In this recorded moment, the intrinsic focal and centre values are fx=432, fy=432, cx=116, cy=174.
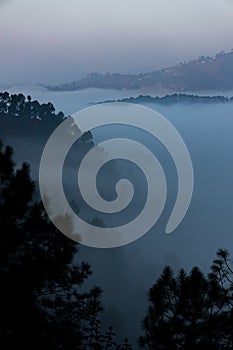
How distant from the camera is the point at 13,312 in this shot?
8.11 meters

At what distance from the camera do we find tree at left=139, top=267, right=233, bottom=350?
26.0 ft

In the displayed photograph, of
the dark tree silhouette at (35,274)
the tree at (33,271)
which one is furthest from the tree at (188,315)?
the tree at (33,271)

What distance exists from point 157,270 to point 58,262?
209 feet

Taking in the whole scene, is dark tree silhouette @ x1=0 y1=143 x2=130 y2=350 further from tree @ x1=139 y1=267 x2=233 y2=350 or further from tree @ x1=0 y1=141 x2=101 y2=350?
tree @ x1=139 y1=267 x2=233 y2=350

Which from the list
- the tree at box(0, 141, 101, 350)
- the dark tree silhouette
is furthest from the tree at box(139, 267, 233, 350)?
the tree at box(0, 141, 101, 350)

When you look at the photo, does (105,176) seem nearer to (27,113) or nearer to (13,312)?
(27,113)

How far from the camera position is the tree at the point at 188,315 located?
7.92 meters

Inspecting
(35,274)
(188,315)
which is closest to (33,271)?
(35,274)

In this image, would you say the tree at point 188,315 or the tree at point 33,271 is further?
the tree at point 33,271

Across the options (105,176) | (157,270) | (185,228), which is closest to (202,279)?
(157,270)

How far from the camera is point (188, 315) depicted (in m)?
8.18

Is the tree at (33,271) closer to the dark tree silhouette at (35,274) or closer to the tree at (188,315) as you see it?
the dark tree silhouette at (35,274)

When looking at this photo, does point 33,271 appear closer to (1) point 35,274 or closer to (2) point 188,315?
(1) point 35,274

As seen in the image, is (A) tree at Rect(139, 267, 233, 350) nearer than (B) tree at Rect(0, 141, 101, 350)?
Yes
